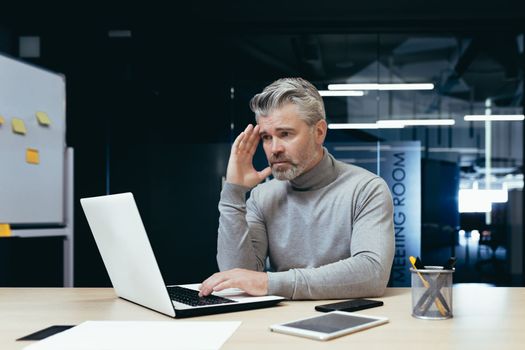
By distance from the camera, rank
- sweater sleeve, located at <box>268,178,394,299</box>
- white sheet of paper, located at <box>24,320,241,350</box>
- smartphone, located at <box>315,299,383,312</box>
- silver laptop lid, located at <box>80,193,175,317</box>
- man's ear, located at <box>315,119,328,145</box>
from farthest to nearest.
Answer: man's ear, located at <box>315,119,328,145</box> < sweater sleeve, located at <box>268,178,394,299</box> < smartphone, located at <box>315,299,383,312</box> < silver laptop lid, located at <box>80,193,175,317</box> < white sheet of paper, located at <box>24,320,241,350</box>

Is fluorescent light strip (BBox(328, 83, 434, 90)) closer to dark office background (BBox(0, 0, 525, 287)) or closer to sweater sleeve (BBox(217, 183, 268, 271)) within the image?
dark office background (BBox(0, 0, 525, 287))

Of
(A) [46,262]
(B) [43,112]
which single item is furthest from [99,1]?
(A) [46,262]

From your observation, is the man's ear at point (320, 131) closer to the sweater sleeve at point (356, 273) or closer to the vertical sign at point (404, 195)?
the sweater sleeve at point (356, 273)

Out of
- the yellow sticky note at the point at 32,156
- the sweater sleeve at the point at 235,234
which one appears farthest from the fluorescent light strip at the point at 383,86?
the sweater sleeve at the point at 235,234

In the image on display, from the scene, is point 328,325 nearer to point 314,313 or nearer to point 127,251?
point 314,313

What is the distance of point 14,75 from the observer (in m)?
2.94

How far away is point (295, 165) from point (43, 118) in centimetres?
203

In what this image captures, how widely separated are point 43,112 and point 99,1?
1227 mm

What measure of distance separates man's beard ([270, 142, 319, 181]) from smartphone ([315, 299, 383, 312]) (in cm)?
54

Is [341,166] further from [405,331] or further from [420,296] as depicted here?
[405,331]

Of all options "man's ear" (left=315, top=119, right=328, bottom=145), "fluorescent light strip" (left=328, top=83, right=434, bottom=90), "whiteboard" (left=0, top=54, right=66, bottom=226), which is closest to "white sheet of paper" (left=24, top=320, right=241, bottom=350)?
"man's ear" (left=315, top=119, right=328, bottom=145)

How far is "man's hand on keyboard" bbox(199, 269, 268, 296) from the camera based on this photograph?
128cm

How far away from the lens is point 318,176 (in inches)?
69.2

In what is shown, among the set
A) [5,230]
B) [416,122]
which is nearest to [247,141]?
[5,230]
